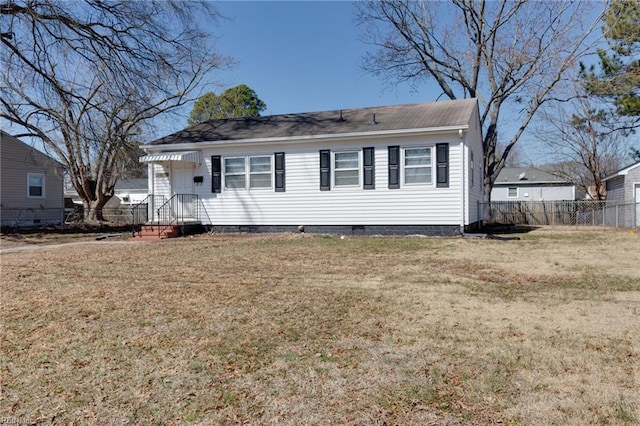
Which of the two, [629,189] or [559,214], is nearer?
[629,189]

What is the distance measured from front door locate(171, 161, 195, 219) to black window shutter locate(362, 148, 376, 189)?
6182mm

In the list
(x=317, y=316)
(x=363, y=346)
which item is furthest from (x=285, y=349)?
(x=317, y=316)

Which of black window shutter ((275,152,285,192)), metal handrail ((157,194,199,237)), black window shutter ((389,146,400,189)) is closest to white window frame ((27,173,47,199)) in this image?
metal handrail ((157,194,199,237))

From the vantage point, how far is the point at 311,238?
1268 cm

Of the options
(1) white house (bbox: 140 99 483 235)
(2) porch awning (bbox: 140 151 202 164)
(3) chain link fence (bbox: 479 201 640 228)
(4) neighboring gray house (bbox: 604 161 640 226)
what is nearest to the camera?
(1) white house (bbox: 140 99 483 235)

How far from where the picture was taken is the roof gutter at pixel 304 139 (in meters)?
12.5

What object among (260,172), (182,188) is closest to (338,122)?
(260,172)

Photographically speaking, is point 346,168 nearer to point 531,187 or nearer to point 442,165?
point 442,165

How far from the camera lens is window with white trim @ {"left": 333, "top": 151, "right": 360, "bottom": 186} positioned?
13.6m

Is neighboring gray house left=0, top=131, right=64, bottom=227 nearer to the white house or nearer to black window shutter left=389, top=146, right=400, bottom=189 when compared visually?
Result: the white house

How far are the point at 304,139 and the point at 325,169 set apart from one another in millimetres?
1183

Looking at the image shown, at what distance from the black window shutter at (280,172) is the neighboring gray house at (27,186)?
575 inches

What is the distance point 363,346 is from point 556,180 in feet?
126

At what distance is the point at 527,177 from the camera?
37875 mm
